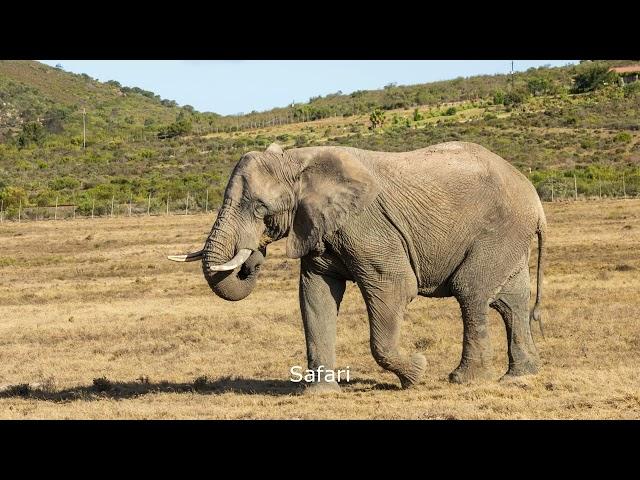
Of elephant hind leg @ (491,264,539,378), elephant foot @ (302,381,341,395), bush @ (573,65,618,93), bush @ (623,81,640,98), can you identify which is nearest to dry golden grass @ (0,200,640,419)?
elephant foot @ (302,381,341,395)

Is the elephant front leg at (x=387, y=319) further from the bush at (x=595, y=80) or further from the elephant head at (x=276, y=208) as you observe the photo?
the bush at (x=595, y=80)

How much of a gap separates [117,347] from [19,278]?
11.4 meters

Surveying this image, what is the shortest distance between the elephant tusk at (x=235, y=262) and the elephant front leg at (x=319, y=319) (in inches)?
29.6

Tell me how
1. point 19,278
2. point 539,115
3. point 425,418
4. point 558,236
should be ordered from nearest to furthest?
1. point 425,418
2. point 19,278
3. point 558,236
4. point 539,115

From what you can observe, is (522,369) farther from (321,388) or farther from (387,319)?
(321,388)

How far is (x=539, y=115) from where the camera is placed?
7881cm

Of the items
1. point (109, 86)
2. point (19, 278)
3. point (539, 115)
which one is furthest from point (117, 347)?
point (109, 86)

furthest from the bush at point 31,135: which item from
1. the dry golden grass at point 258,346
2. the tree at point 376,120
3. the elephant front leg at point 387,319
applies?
the elephant front leg at point 387,319

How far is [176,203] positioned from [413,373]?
40148 mm

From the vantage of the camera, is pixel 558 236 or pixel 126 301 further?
pixel 558 236

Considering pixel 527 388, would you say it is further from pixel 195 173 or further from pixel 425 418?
pixel 195 173

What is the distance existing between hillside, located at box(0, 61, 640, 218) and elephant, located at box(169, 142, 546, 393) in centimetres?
3256

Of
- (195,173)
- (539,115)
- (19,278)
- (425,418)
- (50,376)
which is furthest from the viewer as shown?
(539,115)

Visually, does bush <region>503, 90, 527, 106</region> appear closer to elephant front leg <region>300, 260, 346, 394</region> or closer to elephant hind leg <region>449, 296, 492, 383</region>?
elephant hind leg <region>449, 296, 492, 383</region>
